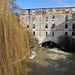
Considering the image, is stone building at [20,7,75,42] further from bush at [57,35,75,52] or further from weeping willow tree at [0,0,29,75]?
weeping willow tree at [0,0,29,75]

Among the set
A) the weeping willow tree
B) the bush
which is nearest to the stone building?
the bush

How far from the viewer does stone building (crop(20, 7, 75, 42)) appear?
17052 mm

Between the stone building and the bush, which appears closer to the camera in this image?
the bush

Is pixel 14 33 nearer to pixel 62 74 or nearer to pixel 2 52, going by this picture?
pixel 2 52

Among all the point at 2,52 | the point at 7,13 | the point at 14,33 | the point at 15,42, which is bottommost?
the point at 2,52

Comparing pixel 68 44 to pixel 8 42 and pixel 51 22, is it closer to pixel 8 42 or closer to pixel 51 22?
pixel 51 22

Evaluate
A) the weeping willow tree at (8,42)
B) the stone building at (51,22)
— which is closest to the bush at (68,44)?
the stone building at (51,22)

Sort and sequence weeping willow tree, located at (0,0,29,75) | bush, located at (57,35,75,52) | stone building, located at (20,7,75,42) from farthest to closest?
stone building, located at (20,7,75,42) → bush, located at (57,35,75,52) → weeping willow tree, located at (0,0,29,75)

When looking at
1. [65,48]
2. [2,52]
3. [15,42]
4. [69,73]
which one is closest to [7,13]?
[15,42]

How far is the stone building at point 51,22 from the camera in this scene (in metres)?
17.1

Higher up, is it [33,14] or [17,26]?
[33,14]

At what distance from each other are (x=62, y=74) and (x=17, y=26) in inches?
253

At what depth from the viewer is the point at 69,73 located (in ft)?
23.3

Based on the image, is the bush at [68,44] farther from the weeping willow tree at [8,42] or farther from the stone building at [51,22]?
the weeping willow tree at [8,42]
